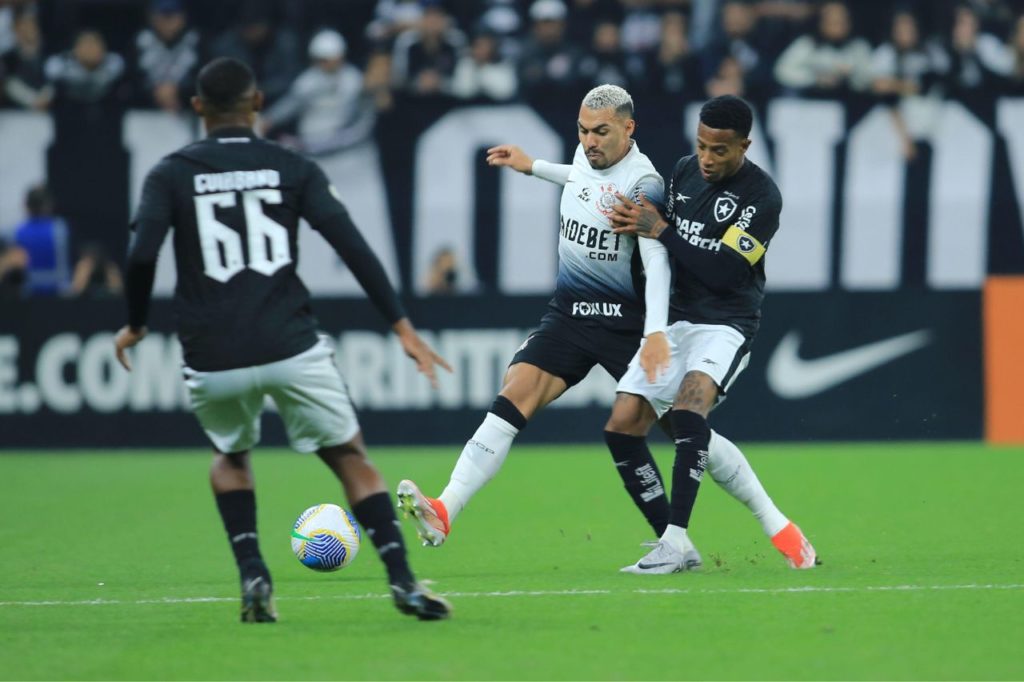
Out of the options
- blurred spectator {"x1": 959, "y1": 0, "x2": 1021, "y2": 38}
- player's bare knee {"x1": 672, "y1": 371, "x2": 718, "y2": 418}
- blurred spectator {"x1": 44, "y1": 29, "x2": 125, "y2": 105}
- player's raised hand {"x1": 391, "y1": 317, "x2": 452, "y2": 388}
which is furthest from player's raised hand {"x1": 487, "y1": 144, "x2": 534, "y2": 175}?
blurred spectator {"x1": 959, "y1": 0, "x2": 1021, "y2": 38}

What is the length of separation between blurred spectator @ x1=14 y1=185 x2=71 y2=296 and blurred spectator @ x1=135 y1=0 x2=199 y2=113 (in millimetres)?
1604

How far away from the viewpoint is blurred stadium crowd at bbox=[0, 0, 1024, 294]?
1628 cm

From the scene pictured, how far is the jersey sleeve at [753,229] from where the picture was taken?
7727mm

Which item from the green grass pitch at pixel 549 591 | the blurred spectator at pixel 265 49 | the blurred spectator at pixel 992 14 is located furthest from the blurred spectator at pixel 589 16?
the green grass pitch at pixel 549 591

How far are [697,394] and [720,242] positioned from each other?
734 mm

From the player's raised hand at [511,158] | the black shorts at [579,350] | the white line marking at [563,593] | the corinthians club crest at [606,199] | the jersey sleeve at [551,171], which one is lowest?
the white line marking at [563,593]

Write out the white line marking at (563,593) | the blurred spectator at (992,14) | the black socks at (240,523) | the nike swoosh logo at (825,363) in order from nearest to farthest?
the black socks at (240,523), the white line marking at (563,593), the nike swoosh logo at (825,363), the blurred spectator at (992,14)

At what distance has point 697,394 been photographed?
7688 mm

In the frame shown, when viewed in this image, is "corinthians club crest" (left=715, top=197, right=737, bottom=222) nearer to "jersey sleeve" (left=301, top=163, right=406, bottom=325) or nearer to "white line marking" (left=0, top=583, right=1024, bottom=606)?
"white line marking" (left=0, top=583, right=1024, bottom=606)

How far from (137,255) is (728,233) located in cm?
292

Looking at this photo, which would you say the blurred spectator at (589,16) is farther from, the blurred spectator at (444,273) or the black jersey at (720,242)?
the black jersey at (720,242)

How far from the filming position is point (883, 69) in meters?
16.9

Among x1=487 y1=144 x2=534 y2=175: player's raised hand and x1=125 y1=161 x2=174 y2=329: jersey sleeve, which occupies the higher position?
x1=487 y1=144 x2=534 y2=175: player's raised hand

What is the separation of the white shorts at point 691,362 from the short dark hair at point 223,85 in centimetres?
247
